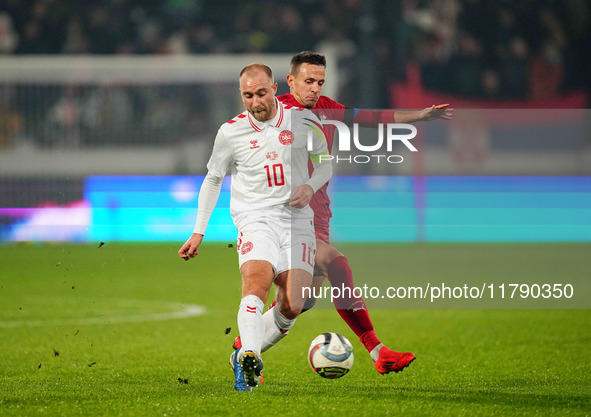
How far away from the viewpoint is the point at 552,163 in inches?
578

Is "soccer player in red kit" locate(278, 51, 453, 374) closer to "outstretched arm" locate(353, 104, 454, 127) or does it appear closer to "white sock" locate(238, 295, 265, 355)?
"outstretched arm" locate(353, 104, 454, 127)

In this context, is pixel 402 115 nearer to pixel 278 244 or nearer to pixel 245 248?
pixel 278 244

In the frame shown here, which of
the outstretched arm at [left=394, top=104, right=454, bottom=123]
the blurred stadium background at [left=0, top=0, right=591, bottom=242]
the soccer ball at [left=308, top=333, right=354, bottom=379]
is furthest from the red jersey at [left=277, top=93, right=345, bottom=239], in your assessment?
the blurred stadium background at [left=0, top=0, right=591, bottom=242]

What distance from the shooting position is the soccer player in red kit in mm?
5602

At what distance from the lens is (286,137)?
528 cm

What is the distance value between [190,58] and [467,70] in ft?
20.1

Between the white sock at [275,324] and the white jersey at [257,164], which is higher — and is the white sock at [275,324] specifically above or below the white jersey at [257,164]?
below

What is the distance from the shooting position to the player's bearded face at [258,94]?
16.4ft

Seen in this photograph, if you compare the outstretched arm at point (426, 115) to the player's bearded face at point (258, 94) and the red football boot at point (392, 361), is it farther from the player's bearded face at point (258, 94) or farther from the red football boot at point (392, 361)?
the red football boot at point (392, 361)

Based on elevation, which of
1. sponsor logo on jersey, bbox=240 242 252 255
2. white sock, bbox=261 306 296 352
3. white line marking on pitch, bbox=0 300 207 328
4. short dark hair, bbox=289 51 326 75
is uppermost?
short dark hair, bbox=289 51 326 75

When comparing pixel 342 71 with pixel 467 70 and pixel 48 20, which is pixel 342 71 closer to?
pixel 467 70

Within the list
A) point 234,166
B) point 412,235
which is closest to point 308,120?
point 234,166

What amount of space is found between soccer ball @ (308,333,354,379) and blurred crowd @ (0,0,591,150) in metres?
12.2

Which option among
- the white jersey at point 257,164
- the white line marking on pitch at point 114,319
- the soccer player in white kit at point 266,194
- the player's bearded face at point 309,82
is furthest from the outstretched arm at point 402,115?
the white line marking on pitch at point 114,319
